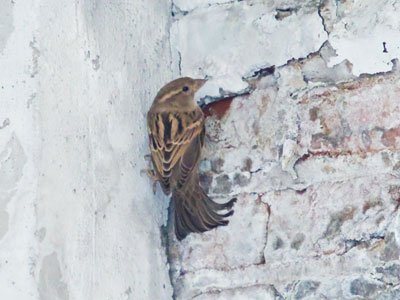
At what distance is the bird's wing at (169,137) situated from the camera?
71.4 inches

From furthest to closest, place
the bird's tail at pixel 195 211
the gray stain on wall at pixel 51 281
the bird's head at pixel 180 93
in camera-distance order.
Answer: the bird's head at pixel 180 93
the bird's tail at pixel 195 211
the gray stain on wall at pixel 51 281

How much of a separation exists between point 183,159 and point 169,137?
8 cm

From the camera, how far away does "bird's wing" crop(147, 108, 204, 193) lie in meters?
1.81

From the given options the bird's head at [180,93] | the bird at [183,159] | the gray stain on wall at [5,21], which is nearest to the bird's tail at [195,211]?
the bird at [183,159]

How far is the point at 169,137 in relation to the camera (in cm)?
189

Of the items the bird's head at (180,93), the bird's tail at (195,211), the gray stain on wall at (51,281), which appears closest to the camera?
the gray stain on wall at (51,281)

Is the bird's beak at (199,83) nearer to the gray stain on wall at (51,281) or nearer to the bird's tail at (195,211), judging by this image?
the bird's tail at (195,211)

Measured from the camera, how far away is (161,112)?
188cm

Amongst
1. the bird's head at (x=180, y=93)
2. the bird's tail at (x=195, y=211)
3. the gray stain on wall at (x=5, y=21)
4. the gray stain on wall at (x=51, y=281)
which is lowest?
the gray stain on wall at (x=51, y=281)

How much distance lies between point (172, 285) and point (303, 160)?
1.41ft

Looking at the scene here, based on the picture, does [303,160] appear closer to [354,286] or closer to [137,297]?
[354,286]

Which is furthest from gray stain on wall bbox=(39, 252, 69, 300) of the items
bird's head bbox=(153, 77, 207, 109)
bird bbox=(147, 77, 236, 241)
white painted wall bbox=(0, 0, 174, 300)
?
bird's head bbox=(153, 77, 207, 109)

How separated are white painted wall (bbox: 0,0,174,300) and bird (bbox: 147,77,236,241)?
0.12 feet

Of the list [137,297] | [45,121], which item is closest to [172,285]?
[137,297]
